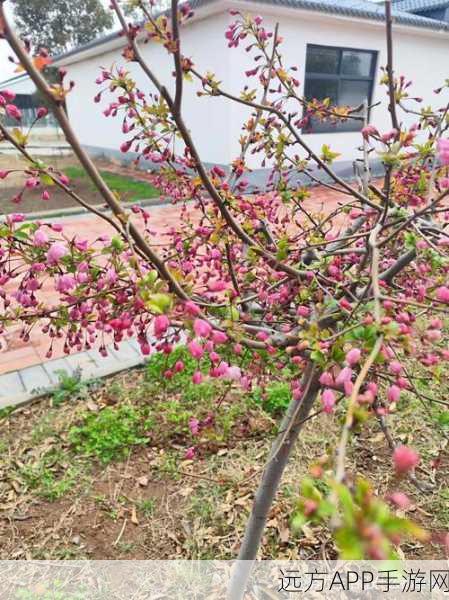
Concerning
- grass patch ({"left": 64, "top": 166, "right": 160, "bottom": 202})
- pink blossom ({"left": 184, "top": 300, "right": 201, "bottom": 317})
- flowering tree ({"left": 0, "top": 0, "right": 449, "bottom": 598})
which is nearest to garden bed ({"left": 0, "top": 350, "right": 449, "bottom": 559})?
flowering tree ({"left": 0, "top": 0, "right": 449, "bottom": 598})

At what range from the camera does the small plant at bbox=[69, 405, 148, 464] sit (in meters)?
2.33

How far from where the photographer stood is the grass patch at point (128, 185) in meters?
8.21

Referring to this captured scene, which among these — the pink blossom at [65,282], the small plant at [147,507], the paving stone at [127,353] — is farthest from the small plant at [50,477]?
the pink blossom at [65,282]

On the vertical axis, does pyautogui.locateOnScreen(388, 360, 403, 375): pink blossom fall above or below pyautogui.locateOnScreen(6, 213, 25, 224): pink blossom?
below

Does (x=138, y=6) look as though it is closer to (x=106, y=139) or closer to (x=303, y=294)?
(x=303, y=294)

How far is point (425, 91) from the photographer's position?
36.2 ft

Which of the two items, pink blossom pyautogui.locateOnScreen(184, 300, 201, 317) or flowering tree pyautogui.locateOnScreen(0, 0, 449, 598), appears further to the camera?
pink blossom pyautogui.locateOnScreen(184, 300, 201, 317)

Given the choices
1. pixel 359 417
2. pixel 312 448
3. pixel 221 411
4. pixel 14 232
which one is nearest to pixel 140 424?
pixel 221 411

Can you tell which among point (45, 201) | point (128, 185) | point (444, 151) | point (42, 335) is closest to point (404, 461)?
point (444, 151)

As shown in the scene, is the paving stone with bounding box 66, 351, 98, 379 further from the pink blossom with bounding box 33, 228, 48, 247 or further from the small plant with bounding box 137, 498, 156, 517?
the pink blossom with bounding box 33, 228, 48, 247

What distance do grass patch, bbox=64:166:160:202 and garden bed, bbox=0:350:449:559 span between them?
529cm

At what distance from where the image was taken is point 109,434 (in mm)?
2398

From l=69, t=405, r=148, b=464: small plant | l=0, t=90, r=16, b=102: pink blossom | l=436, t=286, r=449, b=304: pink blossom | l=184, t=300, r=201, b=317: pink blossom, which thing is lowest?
l=69, t=405, r=148, b=464: small plant

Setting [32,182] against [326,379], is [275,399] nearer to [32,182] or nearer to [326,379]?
[326,379]
